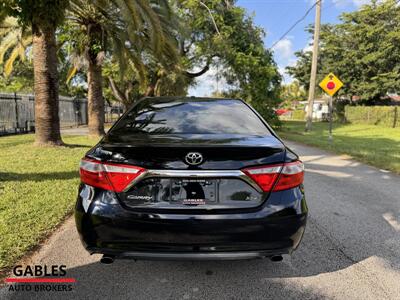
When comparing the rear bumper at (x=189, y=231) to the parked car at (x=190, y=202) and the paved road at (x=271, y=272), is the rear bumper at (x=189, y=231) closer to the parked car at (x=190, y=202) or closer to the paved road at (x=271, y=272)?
the parked car at (x=190, y=202)

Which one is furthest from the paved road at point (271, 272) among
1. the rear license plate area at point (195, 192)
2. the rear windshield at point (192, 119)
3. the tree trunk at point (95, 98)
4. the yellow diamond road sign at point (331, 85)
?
the tree trunk at point (95, 98)

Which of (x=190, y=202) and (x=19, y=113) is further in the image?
(x=19, y=113)

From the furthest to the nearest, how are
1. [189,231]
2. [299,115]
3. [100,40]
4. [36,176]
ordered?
[299,115], [100,40], [36,176], [189,231]

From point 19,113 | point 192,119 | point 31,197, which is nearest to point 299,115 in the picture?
point 19,113

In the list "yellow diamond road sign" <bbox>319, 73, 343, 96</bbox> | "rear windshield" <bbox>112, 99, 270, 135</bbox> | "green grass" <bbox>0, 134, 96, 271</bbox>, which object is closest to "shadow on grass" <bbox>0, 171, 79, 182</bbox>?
"green grass" <bbox>0, 134, 96, 271</bbox>

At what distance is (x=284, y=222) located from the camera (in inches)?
96.1

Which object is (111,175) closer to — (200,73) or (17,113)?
(17,113)

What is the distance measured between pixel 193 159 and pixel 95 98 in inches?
474

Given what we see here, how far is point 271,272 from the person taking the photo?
2.98 m

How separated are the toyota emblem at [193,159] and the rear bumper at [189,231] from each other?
0.36 meters

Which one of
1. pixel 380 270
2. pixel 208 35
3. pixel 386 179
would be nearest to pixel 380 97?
pixel 208 35

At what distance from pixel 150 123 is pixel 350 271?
7.57 feet

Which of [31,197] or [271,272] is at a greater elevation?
[31,197]

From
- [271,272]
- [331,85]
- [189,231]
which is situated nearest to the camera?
[189,231]
